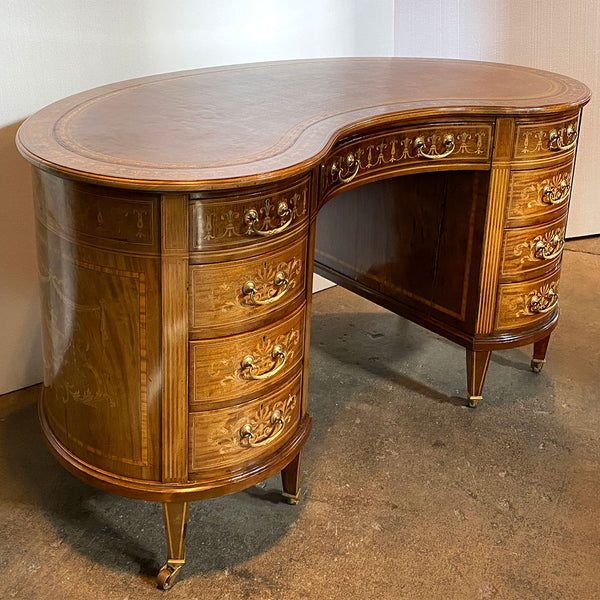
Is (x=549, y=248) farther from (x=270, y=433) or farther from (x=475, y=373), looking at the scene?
(x=270, y=433)

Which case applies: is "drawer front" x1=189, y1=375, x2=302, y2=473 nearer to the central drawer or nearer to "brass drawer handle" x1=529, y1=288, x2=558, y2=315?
the central drawer

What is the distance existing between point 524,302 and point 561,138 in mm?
497

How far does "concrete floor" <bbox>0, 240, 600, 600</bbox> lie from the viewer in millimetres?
1916

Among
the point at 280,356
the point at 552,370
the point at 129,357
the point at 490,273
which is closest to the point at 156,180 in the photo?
the point at 129,357

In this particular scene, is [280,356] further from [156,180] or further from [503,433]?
[503,433]

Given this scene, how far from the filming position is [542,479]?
2305mm

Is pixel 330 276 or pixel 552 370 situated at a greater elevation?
pixel 330 276

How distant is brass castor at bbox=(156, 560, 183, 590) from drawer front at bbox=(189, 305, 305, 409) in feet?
1.29

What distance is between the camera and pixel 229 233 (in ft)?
5.41

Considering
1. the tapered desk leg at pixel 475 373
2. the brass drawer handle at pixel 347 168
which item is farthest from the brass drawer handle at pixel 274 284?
the tapered desk leg at pixel 475 373

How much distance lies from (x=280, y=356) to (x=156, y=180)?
515 millimetres

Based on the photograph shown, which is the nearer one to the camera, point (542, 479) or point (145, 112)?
point (145, 112)

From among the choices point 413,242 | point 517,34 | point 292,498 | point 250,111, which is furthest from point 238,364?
point 517,34

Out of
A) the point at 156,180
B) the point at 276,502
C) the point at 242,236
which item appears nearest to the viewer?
the point at 156,180
